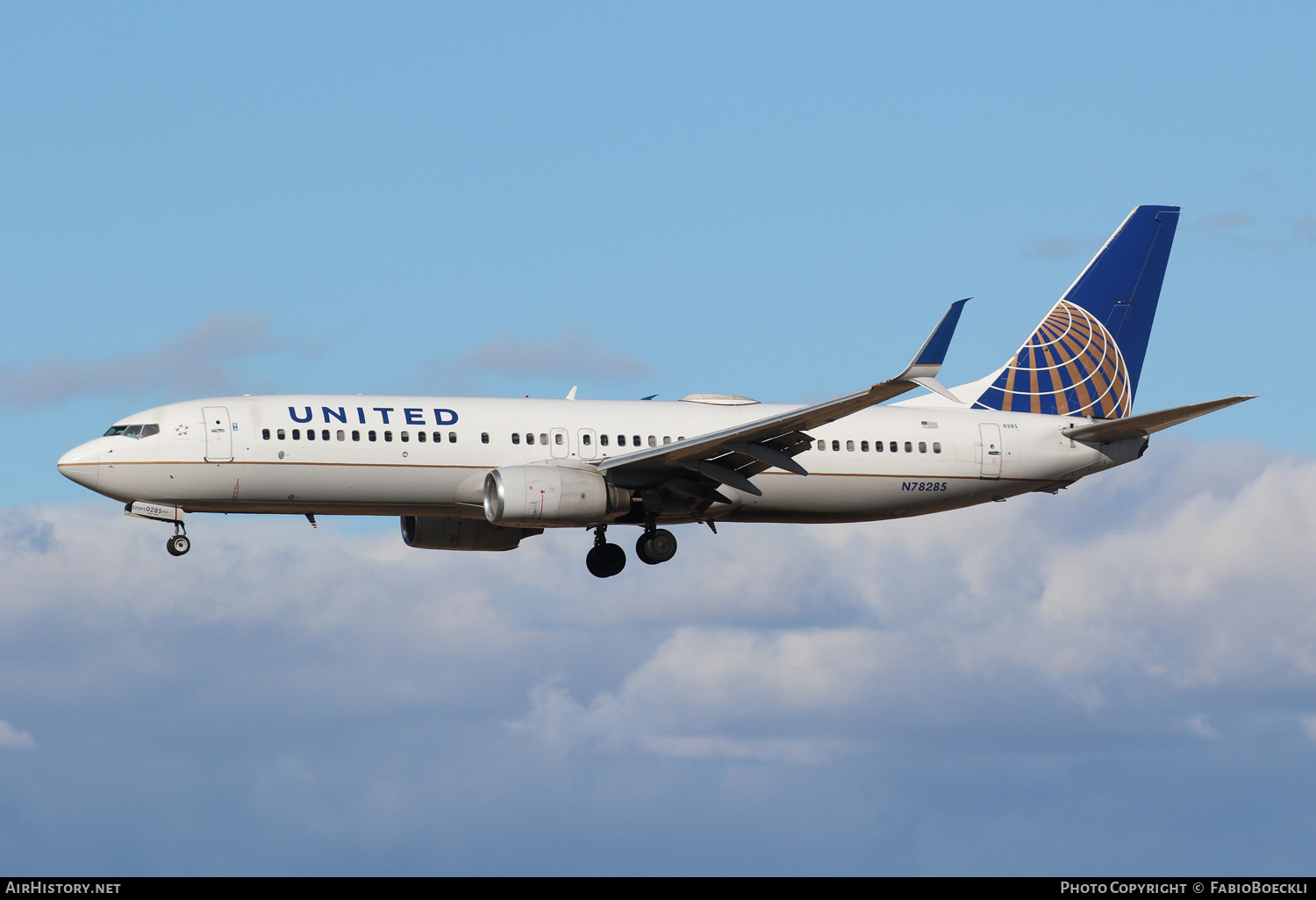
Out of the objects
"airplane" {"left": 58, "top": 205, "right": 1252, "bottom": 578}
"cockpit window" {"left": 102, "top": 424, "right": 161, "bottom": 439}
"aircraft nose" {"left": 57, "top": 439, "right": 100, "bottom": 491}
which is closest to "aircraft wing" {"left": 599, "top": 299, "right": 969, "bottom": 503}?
"airplane" {"left": 58, "top": 205, "right": 1252, "bottom": 578}

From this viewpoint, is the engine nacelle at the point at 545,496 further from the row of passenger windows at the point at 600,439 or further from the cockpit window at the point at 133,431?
the cockpit window at the point at 133,431

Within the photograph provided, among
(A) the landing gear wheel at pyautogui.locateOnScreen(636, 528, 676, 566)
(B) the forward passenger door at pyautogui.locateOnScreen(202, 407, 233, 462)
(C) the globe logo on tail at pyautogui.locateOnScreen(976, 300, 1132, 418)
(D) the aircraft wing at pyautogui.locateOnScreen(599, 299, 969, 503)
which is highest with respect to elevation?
(C) the globe logo on tail at pyautogui.locateOnScreen(976, 300, 1132, 418)

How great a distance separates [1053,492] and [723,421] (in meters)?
10.7

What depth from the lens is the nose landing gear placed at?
48656 mm

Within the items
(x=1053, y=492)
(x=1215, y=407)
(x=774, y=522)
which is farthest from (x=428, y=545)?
(x=1215, y=407)

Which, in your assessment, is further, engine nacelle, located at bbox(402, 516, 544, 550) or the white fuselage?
engine nacelle, located at bbox(402, 516, 544, 550)

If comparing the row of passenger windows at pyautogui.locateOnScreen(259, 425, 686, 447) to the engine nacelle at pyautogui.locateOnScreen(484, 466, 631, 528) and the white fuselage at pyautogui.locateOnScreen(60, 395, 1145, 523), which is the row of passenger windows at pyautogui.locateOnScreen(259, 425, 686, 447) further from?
the engine nacelle at pyautogui.locateOnScreen(484, 466, 631, 528)

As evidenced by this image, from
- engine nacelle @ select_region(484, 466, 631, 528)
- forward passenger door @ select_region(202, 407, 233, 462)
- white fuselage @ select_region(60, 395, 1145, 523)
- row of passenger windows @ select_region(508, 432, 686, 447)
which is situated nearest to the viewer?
engine nacelle @ select_region(484, 466, 631, 528)

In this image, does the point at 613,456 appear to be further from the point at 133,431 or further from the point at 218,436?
the point at 133,431

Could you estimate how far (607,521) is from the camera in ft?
151

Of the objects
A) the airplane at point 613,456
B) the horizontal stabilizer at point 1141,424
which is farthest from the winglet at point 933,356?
the horizontal stabilizer at point 1141,424

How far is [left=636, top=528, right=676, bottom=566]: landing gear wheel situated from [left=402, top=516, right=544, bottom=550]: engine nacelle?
380 centimetres
